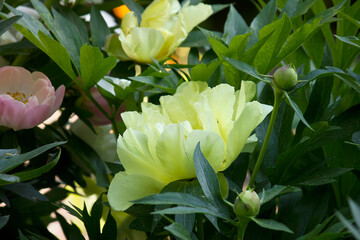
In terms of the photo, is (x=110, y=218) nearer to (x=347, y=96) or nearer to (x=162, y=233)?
(x=162, y=233)

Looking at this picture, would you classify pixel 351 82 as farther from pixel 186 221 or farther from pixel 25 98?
pixel 25 98

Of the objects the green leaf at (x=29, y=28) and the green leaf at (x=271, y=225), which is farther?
the green leaf at (x=29, y=28)

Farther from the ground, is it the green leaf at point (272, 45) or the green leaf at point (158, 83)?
the green leaf at point (272, 45)

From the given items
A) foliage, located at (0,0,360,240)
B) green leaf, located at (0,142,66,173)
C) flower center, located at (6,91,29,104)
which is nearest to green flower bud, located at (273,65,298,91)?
foliage, located at (0,0,360,240)

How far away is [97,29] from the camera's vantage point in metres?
0.43

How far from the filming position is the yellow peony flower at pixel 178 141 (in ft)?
0.83

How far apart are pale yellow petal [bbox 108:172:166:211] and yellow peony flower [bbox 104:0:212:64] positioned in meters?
0.14

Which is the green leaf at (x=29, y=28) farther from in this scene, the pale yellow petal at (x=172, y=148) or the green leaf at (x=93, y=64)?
the pale yellow petal at (x=172, y=148)

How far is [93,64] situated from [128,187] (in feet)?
0.38

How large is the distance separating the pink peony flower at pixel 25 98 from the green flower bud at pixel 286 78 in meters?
0.17

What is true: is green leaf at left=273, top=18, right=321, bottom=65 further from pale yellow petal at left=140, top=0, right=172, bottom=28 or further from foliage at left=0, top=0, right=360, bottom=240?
pale yellow petal at left=140, top=0, right=172, bottom=28

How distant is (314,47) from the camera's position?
1.33 feet

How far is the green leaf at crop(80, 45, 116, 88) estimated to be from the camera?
0.35 m

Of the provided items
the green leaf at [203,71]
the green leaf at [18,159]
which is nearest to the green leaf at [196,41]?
the green leaf at [203,71]
